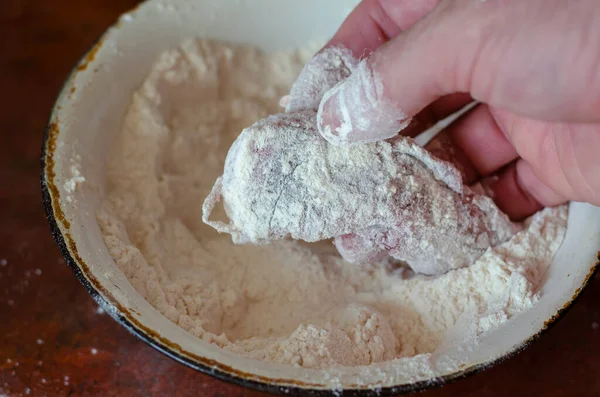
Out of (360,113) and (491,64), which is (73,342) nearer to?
(360,113)

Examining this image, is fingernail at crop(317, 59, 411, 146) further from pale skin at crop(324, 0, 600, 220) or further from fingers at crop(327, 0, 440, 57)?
fingers at crop(327, 0, 440, 57)

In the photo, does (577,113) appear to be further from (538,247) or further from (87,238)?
(87,238)

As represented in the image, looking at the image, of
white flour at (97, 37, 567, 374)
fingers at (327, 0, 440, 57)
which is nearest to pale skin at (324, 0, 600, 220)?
white flour at (97, 37, 567, 374)

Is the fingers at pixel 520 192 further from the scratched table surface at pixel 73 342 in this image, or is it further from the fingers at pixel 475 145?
the scratched table surface at pixel 73 342

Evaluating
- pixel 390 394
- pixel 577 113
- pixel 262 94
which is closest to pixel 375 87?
pixel 577 113

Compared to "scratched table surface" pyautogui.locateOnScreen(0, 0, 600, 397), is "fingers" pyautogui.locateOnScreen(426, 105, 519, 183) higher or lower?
higher
